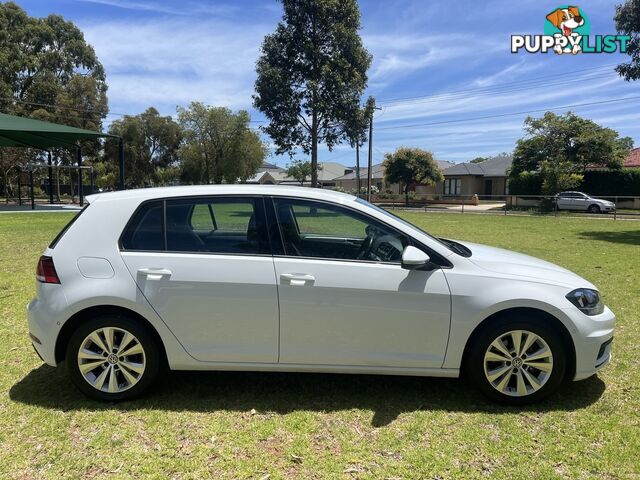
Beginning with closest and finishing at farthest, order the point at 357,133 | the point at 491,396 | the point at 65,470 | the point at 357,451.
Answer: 1. the point at 65,470
2. the point at 357,451
3. the point at 491,396
4. the point at 357,133

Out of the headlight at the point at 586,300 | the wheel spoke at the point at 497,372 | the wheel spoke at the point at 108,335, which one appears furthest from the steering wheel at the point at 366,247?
the wheel spoke at the point at 108,335

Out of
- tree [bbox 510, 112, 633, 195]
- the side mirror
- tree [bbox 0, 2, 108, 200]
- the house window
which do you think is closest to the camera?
the side mirror

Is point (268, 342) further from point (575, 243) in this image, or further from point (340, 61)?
point (340, 61)

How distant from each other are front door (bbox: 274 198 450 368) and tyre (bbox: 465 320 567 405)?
31cm

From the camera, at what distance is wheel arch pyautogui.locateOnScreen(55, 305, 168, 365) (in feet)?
11.5

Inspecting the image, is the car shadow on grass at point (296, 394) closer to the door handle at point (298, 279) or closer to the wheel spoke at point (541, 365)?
the wheel spoke at point (541, 365)

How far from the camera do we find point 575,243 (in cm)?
1355

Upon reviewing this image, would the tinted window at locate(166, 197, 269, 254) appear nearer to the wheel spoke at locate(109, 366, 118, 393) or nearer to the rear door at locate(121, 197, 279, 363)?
the rear door at locate(121, 197, 279, 363)

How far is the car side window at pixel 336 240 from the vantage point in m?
3.58

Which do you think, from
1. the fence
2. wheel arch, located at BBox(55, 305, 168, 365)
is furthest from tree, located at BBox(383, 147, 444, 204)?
wheel arch, located at BBox(55, 305, 168, 365)

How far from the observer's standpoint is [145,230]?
3.65 m

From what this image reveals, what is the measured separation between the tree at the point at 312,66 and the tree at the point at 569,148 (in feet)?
50.7

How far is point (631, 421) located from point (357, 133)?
1215 inches

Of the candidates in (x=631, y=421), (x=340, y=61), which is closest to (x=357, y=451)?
(x=631, y=421)
